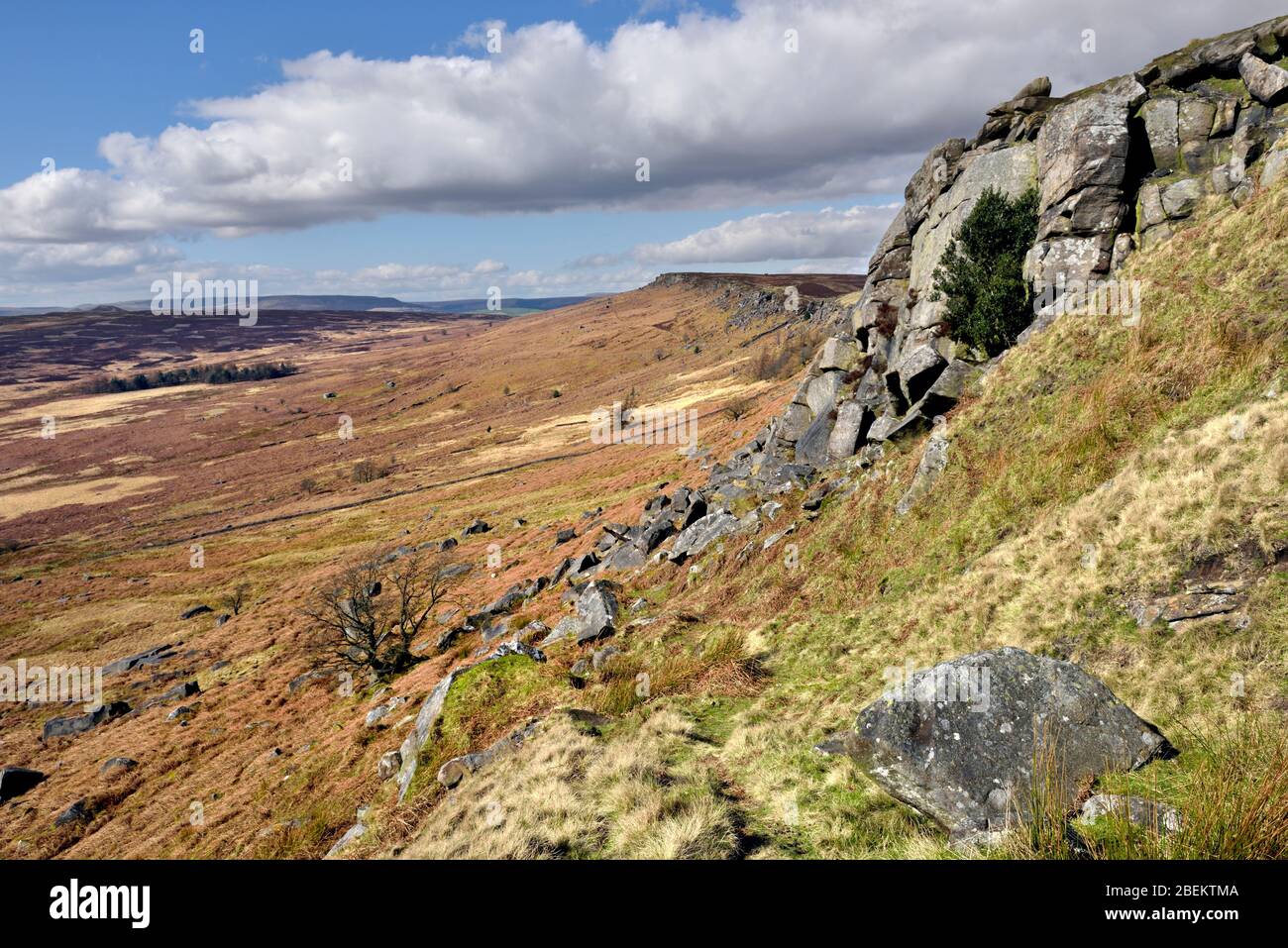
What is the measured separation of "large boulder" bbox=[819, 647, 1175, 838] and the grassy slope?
0.36 m

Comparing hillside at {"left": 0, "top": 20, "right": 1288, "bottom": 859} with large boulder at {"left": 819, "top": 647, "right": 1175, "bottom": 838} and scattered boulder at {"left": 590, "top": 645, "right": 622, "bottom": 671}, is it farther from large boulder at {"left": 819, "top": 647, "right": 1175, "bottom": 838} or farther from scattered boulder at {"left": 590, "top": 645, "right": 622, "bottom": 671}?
scattered boulder at {"left": 590, "top": 645, "right": 622, "bottom": 671}

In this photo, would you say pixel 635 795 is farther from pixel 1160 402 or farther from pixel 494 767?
pixel 1160 402

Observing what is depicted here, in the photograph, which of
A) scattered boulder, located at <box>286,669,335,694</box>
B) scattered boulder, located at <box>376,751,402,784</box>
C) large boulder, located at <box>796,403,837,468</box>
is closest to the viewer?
scattered boulder, located at <box>376,751,402,784</box>

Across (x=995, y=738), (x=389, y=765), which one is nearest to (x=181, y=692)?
(x=389, y=765)

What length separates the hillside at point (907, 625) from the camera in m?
7.26

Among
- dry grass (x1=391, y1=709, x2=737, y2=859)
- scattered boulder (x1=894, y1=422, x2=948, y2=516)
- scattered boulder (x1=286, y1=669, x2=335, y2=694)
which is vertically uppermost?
scattered boulder (x1=894, y1=422, x2=948, y2=516)

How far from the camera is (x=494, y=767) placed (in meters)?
11.3

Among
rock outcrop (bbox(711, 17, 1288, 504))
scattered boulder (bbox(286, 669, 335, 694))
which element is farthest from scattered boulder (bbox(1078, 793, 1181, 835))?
scattered boulder (bbox(286, 669, 335, 694))

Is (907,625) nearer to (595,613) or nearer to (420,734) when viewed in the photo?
(595,613)

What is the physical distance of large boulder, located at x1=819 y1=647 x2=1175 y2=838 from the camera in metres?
6.80

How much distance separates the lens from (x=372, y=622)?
28969 millimetres

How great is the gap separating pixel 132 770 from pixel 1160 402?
38802mm

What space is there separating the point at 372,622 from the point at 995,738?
28.1 meters
